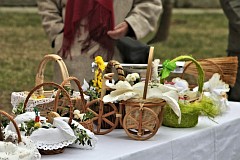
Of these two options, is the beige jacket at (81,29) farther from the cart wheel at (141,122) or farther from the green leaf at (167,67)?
the cart wheel at (141,122)

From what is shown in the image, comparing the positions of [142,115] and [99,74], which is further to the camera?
[99,74]

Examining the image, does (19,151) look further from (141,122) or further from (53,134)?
(141,122)

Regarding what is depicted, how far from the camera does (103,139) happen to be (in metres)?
3.25

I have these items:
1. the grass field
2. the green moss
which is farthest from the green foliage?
the grass field

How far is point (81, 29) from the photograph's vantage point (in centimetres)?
464

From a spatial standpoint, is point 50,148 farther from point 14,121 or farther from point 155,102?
point 155,102

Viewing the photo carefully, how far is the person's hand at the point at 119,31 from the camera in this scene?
4621 mm

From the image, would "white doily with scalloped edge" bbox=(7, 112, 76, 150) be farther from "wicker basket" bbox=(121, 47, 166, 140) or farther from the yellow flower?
the yellow flower

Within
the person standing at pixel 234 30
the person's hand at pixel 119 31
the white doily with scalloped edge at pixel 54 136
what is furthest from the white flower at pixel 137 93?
→ the person standing at pixel 234 30

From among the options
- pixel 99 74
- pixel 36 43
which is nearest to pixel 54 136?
pixel 99 74

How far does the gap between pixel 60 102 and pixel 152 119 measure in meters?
0.42

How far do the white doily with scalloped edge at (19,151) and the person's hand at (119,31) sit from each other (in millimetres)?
1954

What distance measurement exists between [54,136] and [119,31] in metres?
1.82

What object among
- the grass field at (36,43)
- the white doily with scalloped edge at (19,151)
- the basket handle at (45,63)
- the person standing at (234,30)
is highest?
the basket handle at (45,63)
